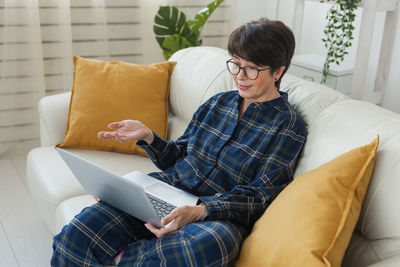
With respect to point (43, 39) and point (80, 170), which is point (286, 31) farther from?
point (43, 39)

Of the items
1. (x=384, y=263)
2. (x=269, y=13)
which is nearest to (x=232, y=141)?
(x=384, y=263)

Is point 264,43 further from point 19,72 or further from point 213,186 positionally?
point 19,72

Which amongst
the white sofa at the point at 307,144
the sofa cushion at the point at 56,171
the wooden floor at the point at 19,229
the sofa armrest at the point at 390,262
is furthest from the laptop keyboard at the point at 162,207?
the wooden floor at the point at 19,229

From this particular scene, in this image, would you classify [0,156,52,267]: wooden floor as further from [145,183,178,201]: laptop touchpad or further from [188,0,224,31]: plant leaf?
[188,0,224,31]: plant leaf

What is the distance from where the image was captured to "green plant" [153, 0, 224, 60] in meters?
2.89

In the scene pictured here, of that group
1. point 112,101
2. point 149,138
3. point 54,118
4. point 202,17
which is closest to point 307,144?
point 149,138

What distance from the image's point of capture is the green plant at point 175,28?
2888 mm

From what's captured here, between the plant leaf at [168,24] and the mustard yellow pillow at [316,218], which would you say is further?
the plant leaf at [168,24]

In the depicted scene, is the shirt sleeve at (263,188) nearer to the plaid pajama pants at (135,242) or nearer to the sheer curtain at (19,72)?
the plaid pajama pants at (135,242)

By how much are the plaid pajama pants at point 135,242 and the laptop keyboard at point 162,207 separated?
75 millimetres

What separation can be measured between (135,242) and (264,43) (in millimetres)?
754

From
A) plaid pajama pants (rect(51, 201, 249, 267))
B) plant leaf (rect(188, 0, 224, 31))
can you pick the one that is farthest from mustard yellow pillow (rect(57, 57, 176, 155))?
plant leaf (rect(188, 0, 224, 31))

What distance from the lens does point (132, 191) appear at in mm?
1273

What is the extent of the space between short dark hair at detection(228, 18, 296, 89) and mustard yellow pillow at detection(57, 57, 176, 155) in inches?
27.4
